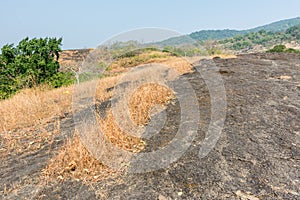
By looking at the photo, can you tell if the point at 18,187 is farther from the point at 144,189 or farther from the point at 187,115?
the point at 187,115

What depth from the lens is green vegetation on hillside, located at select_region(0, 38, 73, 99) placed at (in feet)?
31.9

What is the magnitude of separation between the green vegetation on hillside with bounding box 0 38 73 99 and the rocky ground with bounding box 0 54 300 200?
262 inches

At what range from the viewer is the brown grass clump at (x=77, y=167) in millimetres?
2568

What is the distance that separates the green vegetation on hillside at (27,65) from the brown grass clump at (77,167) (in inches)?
295

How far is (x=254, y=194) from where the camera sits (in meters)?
2.06

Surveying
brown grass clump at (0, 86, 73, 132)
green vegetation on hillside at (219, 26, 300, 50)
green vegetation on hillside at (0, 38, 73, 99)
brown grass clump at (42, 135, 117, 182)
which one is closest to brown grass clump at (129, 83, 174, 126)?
brown grass clump at (42, 135, 117, 182)

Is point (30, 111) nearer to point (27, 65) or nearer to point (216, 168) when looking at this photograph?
point (216, 168)

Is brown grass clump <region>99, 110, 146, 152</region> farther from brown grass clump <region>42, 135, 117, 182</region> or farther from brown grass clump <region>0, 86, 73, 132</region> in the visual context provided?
brown grass clump <region>0, 86, 73, 132</region>

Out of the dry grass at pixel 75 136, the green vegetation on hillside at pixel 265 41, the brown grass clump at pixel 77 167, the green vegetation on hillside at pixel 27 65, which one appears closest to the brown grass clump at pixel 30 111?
the dry grass at pixel 75 136

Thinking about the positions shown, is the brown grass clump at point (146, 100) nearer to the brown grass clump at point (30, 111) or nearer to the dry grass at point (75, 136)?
the dry grass at point (75, 136)

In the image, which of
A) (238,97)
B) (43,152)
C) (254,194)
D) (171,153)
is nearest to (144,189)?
(171,153)

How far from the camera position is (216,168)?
2.51 m

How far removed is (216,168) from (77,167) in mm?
1512

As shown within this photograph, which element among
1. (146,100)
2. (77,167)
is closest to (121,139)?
(77,167)
